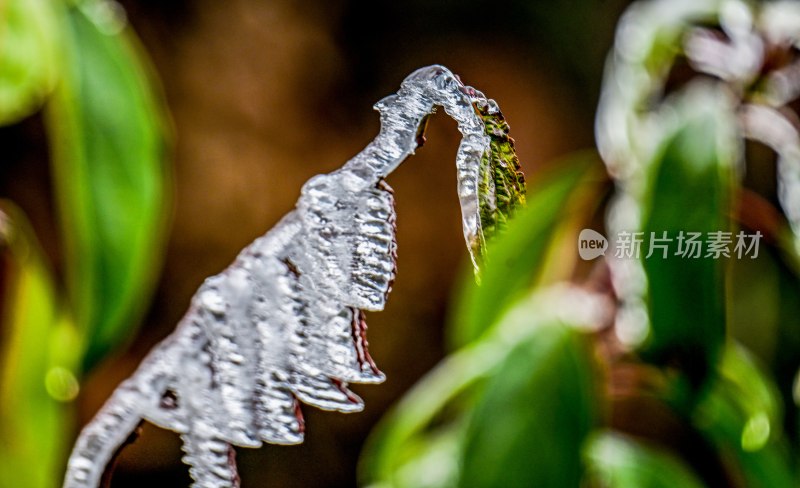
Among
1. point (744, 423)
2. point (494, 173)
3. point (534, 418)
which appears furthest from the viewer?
point (744, 423)

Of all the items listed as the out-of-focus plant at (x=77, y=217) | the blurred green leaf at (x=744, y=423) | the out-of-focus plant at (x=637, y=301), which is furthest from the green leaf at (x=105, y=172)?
the blurred green leaf at (x=744, y=423)

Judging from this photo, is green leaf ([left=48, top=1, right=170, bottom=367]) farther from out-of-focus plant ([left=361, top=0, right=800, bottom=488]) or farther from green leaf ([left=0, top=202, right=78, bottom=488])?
out-of-focus plant ([left=361, top=0, right=800, bottom=488])

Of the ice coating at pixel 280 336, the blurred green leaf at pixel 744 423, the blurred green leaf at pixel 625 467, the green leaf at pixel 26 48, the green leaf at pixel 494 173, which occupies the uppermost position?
the green leaf at pixel 26 48

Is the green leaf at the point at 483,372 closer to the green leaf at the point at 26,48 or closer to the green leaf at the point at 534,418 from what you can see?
the green leaf at the point at 534,418

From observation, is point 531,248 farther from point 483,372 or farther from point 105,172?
point 105,172

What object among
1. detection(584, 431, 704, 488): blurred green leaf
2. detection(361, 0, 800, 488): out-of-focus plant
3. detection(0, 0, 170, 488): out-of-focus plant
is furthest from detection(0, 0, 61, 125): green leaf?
detection(584, 431, 704, 488): blurred green leaf

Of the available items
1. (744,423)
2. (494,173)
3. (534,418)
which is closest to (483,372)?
(534,418)

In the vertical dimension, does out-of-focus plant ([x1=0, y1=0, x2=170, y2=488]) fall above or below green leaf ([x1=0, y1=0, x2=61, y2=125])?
below
